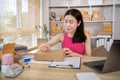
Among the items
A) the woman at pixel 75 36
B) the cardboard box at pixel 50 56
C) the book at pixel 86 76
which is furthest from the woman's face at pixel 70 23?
the book at pixel 86 76

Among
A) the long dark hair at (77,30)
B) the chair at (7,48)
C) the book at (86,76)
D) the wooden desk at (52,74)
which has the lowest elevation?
the wooden desk at (52,74)

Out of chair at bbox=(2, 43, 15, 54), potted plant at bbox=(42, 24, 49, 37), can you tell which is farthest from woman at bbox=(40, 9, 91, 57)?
potted plant at bbox=(42, 24, 49, 37)

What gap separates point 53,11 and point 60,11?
0.60 ft

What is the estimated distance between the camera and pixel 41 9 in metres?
4.19

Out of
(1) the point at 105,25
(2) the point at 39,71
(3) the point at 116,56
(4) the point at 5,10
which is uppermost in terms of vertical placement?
(4) the point at 5,10

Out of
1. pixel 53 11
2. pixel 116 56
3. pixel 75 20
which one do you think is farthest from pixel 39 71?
pixel 53 11

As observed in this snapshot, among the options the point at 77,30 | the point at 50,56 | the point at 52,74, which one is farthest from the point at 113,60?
the point at 77,30

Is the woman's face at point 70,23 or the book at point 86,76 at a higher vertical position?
the woman's face at point 70,23

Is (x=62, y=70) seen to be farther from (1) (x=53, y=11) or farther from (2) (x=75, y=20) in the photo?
(1) (x=53, y=11)

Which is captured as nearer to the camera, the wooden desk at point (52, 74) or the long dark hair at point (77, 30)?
the wooden desk at point (52, 74)

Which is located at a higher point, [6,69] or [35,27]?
[35,27]

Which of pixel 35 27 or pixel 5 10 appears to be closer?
pixel 5 10

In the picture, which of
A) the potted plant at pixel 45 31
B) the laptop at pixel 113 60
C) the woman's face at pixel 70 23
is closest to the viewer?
the laptop at pixel 113 60

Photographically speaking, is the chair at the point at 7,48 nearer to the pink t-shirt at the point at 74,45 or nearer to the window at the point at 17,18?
the pink t-shirt at the point at 74,45
